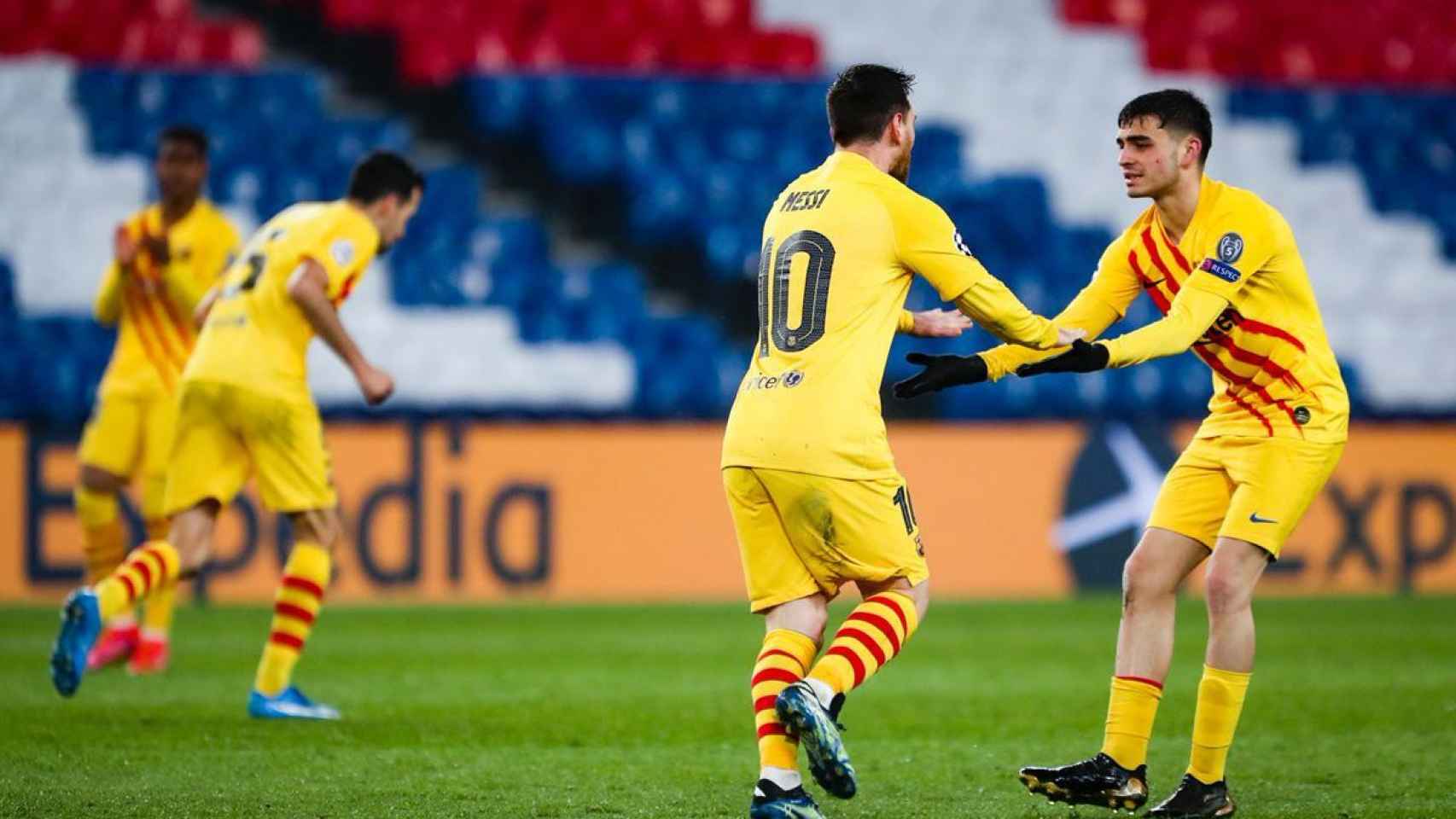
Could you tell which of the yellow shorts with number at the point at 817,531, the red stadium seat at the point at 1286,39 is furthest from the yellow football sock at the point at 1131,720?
the red stadium seat at the point at 1286,39

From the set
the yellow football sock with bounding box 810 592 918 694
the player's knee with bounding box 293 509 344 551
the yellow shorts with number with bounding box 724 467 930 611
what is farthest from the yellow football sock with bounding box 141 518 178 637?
the yellow football sock with bounding box 810 592 918 694

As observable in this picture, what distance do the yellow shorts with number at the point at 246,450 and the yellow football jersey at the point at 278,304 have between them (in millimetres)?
56

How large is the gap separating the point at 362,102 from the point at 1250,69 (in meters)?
7.30

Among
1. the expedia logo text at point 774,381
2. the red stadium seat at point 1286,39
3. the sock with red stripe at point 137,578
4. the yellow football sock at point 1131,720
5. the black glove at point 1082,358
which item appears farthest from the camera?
the red stadium seat at point 1286,39

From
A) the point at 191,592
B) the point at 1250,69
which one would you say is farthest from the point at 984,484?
the point at 1250,69

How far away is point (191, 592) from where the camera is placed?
11.6m

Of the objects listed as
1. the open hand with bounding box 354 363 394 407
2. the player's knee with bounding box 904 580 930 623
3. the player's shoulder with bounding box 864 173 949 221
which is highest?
the player's shoulder with bounding box 864 173 949 221

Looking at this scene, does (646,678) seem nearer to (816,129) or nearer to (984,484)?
(984,484)

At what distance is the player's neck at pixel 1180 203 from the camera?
17.3 feet

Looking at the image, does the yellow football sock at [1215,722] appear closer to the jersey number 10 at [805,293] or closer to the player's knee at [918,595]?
the player's knee at [918,595]

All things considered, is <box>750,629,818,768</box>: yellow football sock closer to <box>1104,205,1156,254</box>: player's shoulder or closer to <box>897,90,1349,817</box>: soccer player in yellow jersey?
<box>897,90,1349,817</box>: soccer player in yellow jersey

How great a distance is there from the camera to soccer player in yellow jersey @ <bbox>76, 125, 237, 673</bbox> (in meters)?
8.40

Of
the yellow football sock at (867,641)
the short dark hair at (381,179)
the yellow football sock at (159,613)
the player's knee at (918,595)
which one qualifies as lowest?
the yellow football sock at (159,613)

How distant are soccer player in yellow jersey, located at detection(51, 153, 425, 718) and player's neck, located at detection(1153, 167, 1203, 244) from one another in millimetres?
2745
